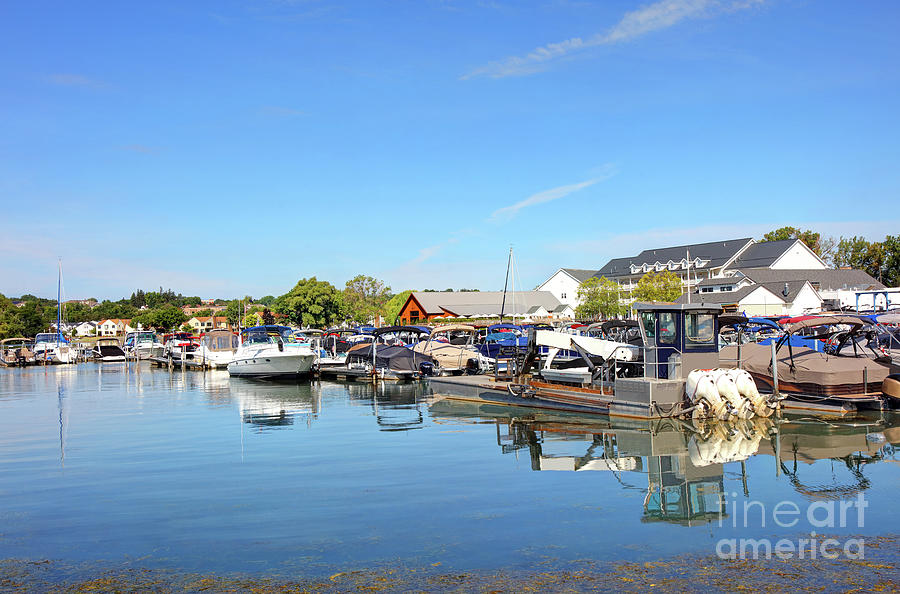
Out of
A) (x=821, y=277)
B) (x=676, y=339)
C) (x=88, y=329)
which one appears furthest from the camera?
(x=88, y=329)

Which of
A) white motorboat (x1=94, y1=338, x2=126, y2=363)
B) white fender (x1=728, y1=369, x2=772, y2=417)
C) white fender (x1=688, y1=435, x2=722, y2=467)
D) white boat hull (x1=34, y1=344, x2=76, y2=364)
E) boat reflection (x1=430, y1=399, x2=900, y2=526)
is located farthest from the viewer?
white motorboat (x1=94, y1=338, x2=126, y2=363)

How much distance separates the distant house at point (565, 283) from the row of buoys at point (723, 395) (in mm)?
94340

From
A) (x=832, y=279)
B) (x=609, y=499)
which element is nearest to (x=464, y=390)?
(x=609, y=499)

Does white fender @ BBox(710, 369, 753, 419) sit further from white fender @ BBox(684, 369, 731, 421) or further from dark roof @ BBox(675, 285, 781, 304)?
dark roof @ BBox(675, 285, 781, 304)

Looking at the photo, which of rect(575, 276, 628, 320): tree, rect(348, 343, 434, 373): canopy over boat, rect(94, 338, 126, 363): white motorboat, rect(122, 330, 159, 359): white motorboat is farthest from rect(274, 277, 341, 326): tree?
rect(348, 343, 434, 373): canopy over boat

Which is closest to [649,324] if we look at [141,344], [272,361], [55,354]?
[272,361]

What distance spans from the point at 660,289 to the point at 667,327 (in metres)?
61.6

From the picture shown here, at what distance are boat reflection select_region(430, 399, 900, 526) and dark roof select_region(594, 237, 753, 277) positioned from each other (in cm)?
7923

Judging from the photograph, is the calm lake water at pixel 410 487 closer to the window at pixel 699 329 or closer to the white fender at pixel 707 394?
the white fender at pixel 707 394

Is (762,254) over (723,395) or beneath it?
over

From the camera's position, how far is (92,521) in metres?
12.9

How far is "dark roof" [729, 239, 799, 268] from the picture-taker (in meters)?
98.6

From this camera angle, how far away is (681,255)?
111 metres

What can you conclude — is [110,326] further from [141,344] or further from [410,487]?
[410,487]
